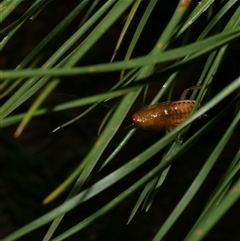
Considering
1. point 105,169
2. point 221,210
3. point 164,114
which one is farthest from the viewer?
point 105,169

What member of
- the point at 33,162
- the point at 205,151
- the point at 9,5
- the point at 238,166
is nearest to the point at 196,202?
the point at 205,151

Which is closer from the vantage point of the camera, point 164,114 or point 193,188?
point 193,188

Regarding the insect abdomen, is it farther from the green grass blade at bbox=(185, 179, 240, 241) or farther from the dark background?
the dark background

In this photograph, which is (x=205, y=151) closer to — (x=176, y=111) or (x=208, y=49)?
(x=176, y=111)

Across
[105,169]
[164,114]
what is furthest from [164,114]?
[105,169]

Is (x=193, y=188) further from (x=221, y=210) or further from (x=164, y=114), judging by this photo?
(x=164, y=114)

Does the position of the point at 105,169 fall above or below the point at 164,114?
Result: below

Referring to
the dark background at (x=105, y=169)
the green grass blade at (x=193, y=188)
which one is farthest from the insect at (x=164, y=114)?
the dark background at (x=105, y=169)

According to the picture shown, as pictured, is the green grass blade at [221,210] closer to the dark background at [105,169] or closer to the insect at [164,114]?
the insect at [164,114]
